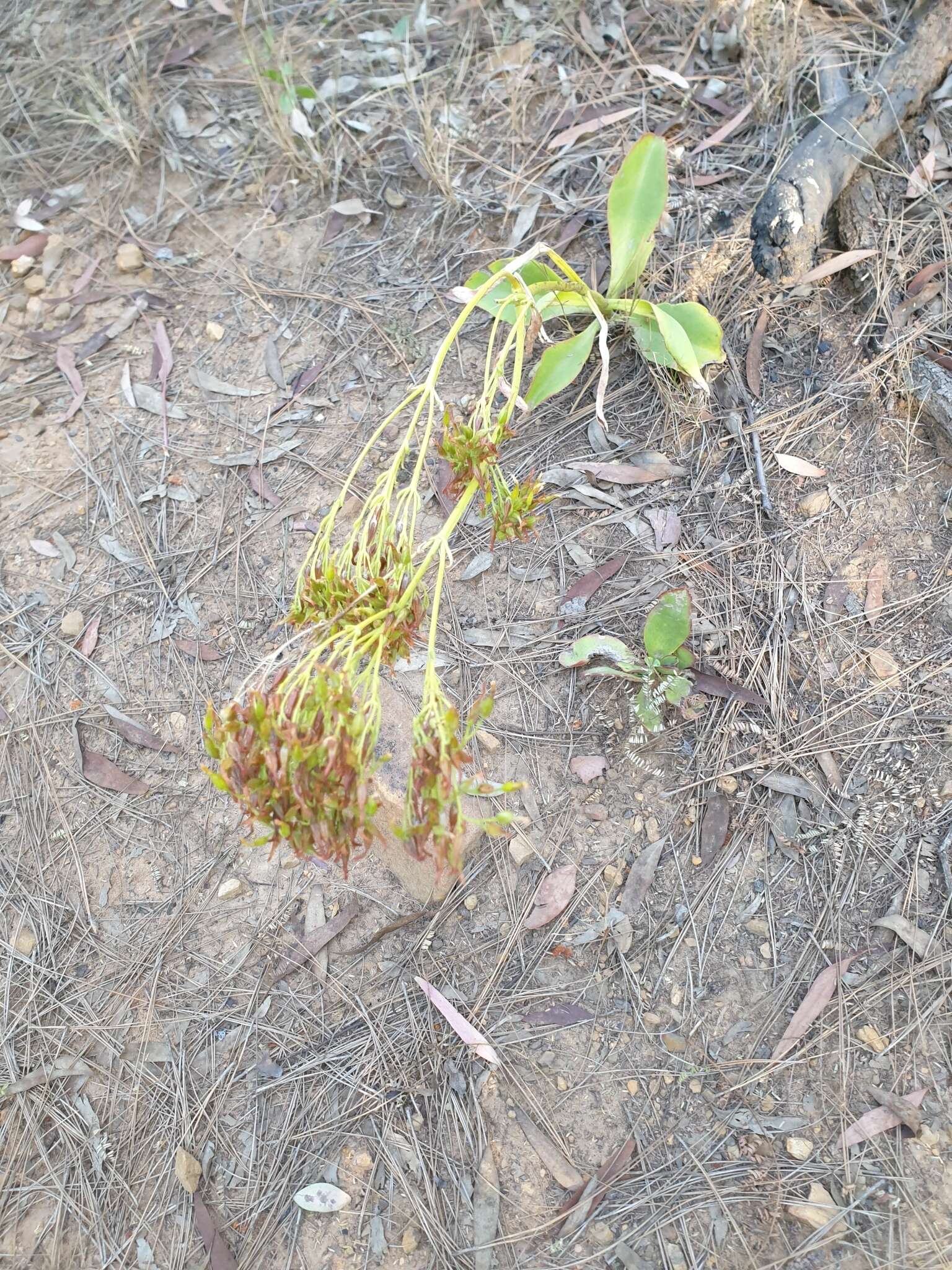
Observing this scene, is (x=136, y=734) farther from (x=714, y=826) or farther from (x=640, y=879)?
(x=714, y=826)

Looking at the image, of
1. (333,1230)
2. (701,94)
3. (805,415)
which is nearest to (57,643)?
(333,1230)

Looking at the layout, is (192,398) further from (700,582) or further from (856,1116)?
(856,1116)

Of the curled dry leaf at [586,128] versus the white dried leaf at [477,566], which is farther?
the curled dry leaf at [586,128]

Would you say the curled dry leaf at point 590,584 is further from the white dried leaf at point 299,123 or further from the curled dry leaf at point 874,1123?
the white dried leaf at point 299,123

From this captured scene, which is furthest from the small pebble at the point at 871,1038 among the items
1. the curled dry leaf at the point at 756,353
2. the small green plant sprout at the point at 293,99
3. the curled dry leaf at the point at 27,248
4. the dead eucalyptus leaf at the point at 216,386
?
the curled dry leaf at the point at 27,248

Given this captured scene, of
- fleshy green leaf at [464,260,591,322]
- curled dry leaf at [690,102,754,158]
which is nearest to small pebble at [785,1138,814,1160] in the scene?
fleshy green leaf at [464,260,591,322]

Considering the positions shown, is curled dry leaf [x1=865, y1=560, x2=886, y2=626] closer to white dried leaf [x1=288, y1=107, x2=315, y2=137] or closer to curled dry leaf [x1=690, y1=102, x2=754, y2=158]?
curled dry leaf [x1=690, y1=102, x2=754, y2=158]
